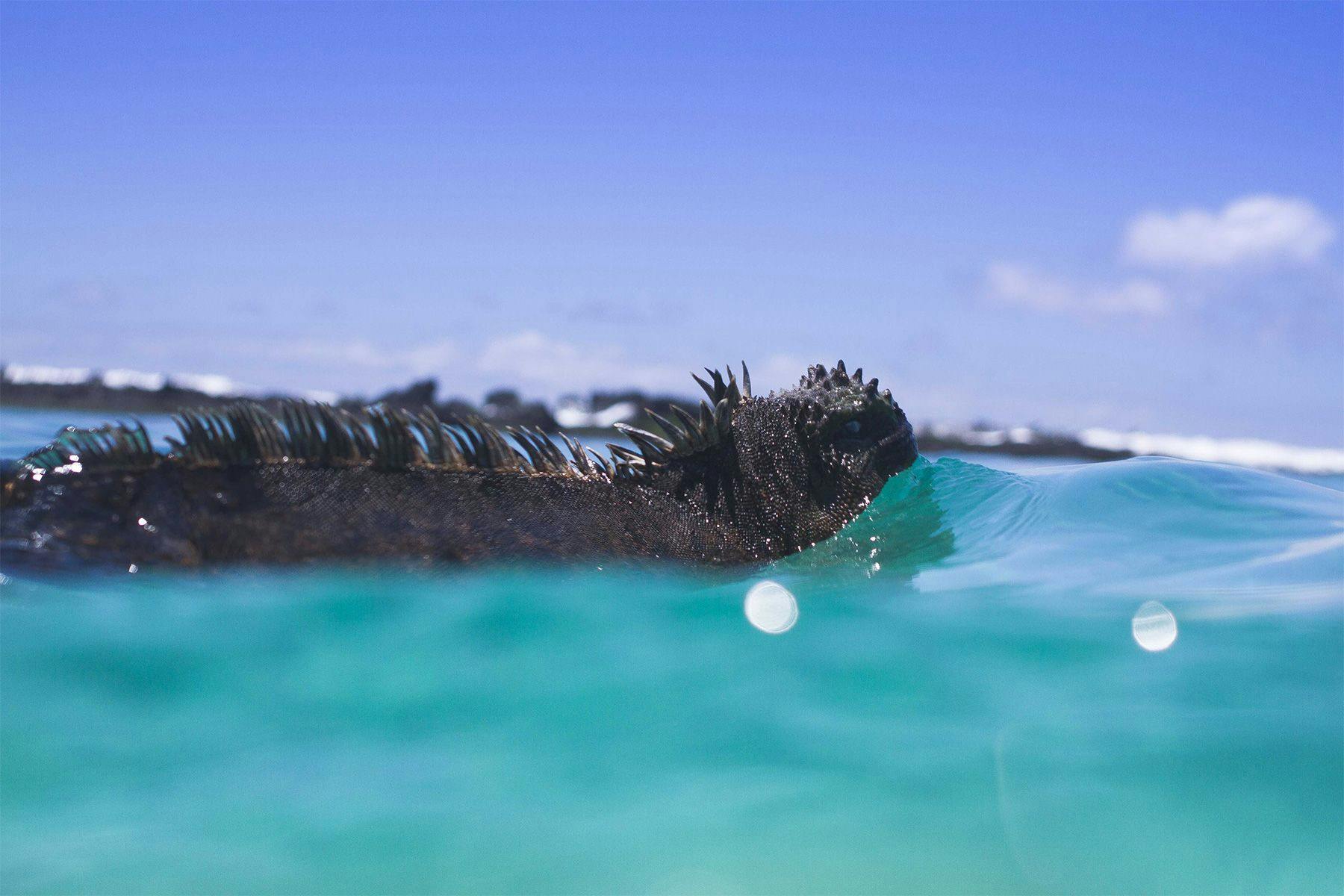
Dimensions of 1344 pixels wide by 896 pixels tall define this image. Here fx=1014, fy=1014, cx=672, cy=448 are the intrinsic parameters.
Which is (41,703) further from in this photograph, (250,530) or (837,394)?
(837,394)

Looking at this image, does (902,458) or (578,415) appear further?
(578,415)

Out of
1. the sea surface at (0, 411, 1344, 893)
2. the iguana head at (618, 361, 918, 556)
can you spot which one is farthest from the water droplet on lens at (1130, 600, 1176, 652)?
the iguana head at (618, 361, 918, 556)

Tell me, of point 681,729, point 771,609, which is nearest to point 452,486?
point 771,609

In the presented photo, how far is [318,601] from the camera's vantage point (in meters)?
5.71

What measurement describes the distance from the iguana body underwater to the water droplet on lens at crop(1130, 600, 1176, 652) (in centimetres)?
186

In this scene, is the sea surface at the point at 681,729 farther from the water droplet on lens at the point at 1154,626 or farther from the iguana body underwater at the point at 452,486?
the iguana body underwater at the point at 452,486

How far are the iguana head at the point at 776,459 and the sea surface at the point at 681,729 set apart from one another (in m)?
0.36

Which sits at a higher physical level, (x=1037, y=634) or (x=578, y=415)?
(x=578, y=415)

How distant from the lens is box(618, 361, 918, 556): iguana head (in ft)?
22.5

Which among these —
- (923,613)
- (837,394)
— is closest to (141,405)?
(837,394)

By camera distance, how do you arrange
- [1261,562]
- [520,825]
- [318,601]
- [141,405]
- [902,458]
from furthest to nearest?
[141,405] < [902,458] < [1261,562] < [318,601] < [520,825]

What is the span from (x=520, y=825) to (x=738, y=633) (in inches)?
67.7

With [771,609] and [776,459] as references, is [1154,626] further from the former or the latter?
[776,459]

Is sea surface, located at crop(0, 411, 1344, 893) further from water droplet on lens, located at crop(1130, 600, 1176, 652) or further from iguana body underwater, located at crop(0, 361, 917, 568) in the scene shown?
iguana body underwater, located at crop(0, 361, 917, 568)
